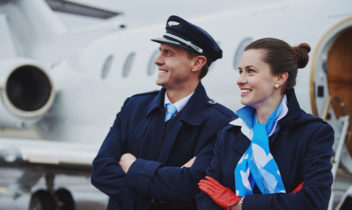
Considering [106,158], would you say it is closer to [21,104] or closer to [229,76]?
[229,76]

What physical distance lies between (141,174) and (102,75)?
687cm

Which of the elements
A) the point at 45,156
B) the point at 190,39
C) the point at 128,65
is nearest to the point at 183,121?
the point at 190,39

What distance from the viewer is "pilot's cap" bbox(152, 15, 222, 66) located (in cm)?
280

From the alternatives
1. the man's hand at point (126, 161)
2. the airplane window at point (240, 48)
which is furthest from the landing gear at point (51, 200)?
the man's hand at point (126, 161)

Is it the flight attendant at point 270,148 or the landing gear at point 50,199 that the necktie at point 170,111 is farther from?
the landing gear at point 50,199

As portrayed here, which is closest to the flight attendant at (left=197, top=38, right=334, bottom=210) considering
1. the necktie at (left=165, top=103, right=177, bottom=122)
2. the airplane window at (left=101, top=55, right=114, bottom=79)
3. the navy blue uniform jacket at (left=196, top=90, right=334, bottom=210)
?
the navy blue uniform jacket at (left=196, top=90, right=334, bottom=210)

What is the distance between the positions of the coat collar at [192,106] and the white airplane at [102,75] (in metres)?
2.50

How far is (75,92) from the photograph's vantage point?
31.8ft

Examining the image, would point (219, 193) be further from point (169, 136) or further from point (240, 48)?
point (240, 48)

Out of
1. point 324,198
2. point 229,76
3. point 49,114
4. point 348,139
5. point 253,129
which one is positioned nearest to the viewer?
point 324,198

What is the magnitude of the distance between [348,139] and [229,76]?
1.73 m

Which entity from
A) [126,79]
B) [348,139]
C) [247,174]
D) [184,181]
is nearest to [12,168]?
[126,79]

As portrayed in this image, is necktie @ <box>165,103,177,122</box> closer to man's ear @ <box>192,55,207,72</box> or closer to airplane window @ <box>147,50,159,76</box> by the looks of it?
man's ear @ <box>192,55,207,72</box>

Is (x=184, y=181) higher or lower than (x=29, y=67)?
lower
